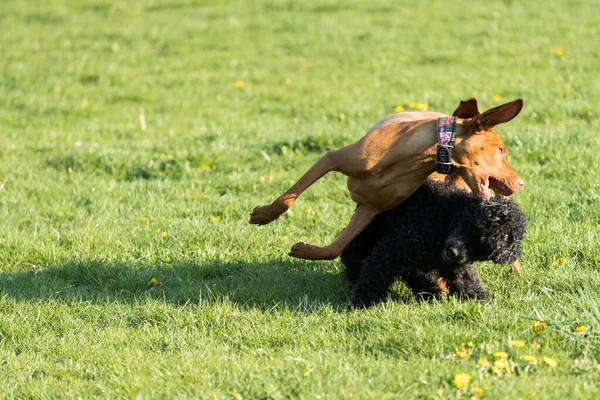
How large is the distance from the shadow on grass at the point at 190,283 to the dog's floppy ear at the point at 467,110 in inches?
51.7

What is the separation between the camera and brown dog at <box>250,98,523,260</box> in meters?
4.47

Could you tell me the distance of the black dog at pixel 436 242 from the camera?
4.32m

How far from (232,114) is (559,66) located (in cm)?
408

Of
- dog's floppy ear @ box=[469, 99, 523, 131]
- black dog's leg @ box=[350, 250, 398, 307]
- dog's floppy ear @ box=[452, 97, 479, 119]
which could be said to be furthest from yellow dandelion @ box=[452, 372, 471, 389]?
dog's floppy ear @ box=[452, 97, 479, 119]

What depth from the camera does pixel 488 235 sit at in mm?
4293

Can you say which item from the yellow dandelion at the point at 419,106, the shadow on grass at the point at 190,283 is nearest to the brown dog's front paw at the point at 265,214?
the shadow on grass at the point at 190,283

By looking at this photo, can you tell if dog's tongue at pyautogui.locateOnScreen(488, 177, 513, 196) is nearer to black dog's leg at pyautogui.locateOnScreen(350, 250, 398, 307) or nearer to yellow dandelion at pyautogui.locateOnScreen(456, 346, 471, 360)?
black dog's leg at pyautogui.locateOnScreen(350, 250, 398, 307)

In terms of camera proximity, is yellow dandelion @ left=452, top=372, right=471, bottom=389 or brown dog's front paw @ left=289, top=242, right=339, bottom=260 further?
brown dog's front paw @ left=289, top=242, right=339, bottom=260

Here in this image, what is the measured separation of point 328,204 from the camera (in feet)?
21.3

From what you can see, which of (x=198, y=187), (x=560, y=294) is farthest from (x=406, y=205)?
(x=198, y=187)

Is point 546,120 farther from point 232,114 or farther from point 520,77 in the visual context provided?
point 232,114

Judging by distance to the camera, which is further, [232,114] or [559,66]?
[559,66]

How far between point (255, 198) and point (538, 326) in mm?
3182

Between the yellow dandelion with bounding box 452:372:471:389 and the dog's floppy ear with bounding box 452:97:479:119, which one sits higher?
the dog's floppy ear with bounding box 452:97:479:119
